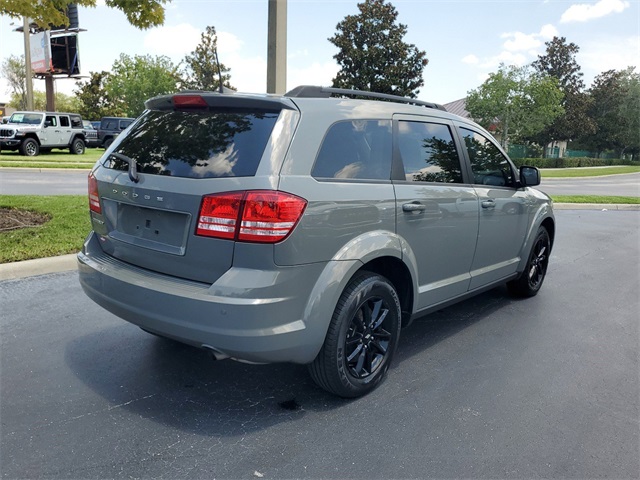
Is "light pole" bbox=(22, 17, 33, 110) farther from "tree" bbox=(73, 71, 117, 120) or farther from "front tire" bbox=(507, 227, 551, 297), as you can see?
"tree" bbox=(73, 71, 117, 120)

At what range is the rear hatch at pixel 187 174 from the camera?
8.95 ft

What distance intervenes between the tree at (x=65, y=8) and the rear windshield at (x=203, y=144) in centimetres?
570

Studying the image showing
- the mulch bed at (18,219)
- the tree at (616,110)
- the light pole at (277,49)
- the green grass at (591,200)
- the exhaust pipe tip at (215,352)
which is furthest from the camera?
the tree at (616,110)

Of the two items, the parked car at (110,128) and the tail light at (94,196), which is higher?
the parked car at (110,128)

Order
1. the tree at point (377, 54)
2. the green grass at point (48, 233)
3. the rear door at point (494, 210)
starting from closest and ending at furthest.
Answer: the rear door at point (494, 210)
the green grass at point (48, 233)
the tree at point (377, 54)

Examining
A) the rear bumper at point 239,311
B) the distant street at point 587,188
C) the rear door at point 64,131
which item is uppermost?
the rear door at point 64,131

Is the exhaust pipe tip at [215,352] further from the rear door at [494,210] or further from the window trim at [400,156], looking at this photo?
the rear door at [494,210]

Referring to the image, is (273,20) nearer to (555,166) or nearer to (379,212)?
(379,212)

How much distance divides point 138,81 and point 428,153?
54.0 metres

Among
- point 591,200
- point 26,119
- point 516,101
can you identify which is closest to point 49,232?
point 591,200

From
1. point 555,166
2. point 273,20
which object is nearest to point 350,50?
point 555,166

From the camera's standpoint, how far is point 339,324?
2979mm

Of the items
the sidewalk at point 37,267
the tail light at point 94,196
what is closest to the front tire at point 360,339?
the tail light at point 94,196

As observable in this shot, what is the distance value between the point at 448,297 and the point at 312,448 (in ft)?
5.84
